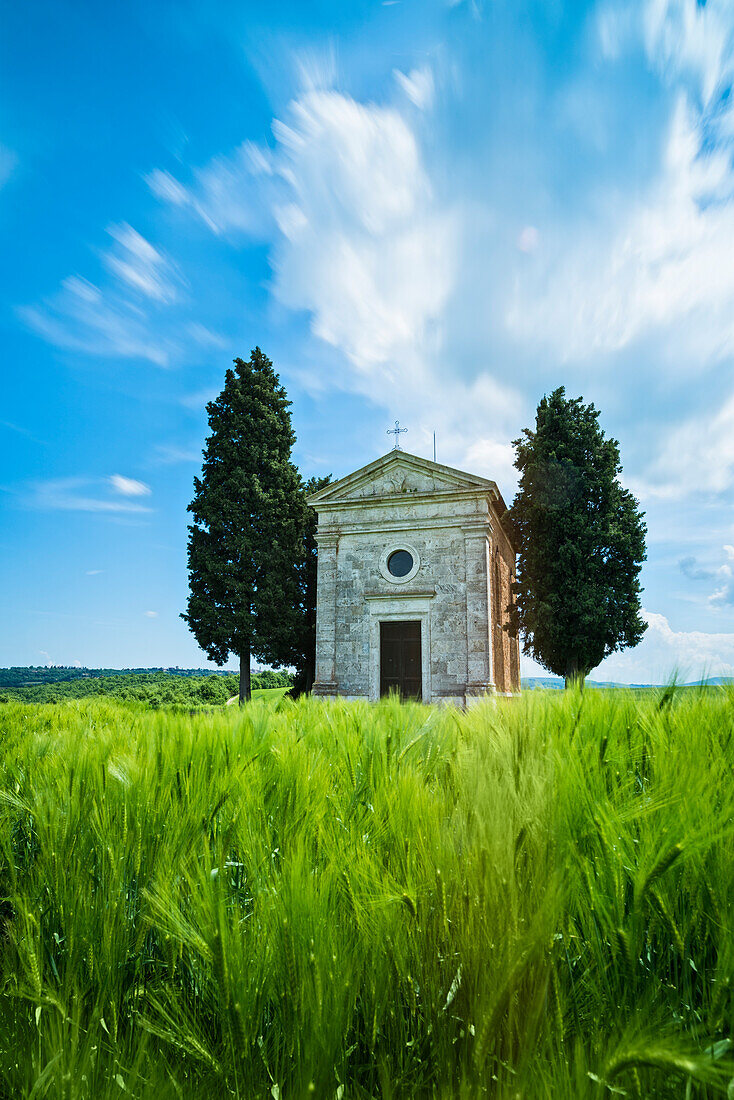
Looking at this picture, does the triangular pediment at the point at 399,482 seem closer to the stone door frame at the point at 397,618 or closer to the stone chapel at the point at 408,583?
the stone chapel at the point at 408,583

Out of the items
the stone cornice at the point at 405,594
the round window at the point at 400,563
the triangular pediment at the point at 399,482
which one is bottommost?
the stone cornice at the point at 405,594

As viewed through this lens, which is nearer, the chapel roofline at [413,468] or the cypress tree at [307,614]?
the chapel roofline at [413,468]

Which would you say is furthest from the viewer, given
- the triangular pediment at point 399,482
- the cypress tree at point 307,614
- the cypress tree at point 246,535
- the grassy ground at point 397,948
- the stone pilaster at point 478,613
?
the cypress tree at point 307,614

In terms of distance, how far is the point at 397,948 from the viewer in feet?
3.03

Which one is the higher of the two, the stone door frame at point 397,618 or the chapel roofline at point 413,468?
the chapel roofline at point 413,468

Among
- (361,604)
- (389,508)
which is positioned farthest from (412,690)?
(389,508)

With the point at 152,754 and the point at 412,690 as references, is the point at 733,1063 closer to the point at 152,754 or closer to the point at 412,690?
the point at 152,754

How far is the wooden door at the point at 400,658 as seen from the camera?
17125 millimetres

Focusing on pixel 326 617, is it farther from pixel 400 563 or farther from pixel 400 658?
pixel 400 563

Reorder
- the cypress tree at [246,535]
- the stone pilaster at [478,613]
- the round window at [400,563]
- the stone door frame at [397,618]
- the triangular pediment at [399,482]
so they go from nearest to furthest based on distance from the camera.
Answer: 1. the stone pilaster at [478,613]
2. the stone door frame at [397,618]
3. the triangular pediment at [399,482]
4. the round window at [400,563]
5. the cypress tree at [246,535]

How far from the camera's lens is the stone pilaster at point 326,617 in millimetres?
17578

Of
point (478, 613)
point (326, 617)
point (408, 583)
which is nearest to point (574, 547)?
point (478, 613)

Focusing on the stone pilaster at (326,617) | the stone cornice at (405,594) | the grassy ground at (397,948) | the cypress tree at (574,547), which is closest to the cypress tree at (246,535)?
the stone pilaster at (326,617)

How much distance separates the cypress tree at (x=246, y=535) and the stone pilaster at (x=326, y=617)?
2020mm
